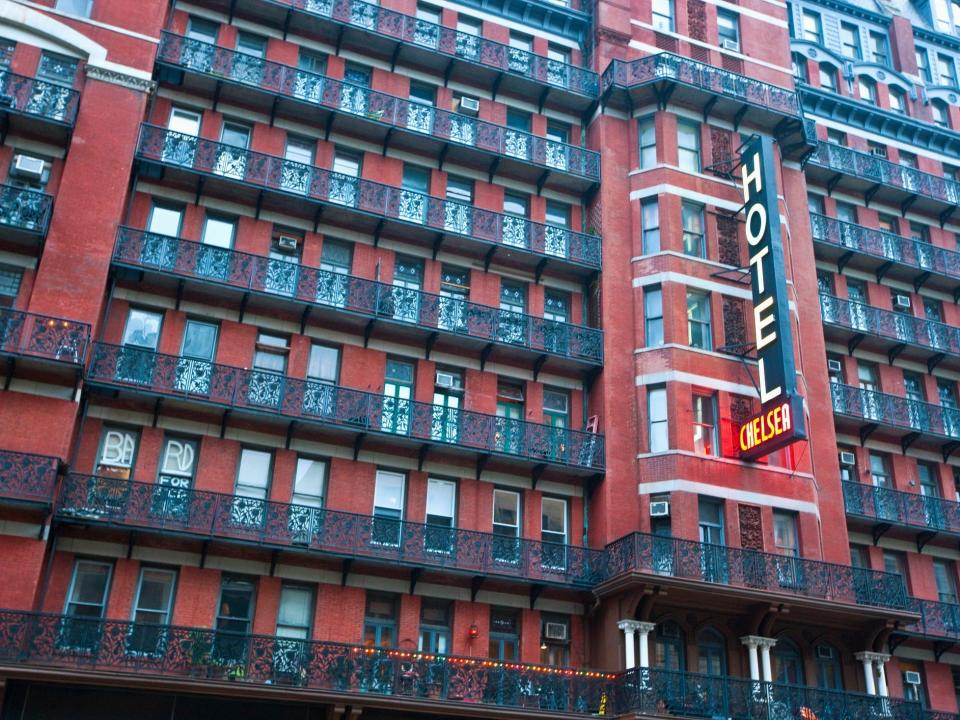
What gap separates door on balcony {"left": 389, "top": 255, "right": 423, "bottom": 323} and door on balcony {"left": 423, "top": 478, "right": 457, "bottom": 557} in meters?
4.72

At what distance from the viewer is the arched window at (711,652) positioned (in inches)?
1033

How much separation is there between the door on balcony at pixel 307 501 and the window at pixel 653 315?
10362 mm

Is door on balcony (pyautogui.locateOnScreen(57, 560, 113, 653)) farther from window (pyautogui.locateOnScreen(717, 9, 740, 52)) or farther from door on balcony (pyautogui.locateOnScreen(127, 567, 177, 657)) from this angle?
window (pyautogui.locateOnScreen(717, 9, 740, 52))

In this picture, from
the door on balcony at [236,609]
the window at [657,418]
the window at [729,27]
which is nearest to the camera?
the door on balcony at [236,609]

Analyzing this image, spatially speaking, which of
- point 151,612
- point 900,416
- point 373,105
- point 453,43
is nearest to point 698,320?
point 900,416

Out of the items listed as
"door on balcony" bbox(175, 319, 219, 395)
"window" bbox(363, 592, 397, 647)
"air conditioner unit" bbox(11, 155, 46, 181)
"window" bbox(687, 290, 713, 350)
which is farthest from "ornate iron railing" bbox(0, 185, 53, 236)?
"window" bbox(687, 290, 713, 350)

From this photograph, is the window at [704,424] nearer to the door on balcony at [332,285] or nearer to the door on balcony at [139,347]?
the door on balcony at [332,285]

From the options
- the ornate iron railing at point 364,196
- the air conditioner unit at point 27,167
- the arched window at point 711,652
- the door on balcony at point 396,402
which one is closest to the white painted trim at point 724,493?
the arched window at point 711,652

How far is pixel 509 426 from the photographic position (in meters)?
27.7

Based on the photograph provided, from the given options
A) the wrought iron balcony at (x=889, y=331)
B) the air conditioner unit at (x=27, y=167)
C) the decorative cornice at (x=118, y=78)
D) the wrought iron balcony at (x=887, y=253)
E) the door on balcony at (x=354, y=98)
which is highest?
the door on balcony at (x=354, y=98)

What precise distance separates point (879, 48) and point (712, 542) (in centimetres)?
2636

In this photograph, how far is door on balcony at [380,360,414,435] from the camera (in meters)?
26.5

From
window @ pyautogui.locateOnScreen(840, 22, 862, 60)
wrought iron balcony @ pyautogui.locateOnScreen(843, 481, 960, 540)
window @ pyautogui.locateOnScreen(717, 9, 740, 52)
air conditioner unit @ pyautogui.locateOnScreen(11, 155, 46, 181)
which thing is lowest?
wrought iron balcony @ pyautogui.locateOnScreen(843, 481, 960, 540)

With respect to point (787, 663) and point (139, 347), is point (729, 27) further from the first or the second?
point (139, 347)
